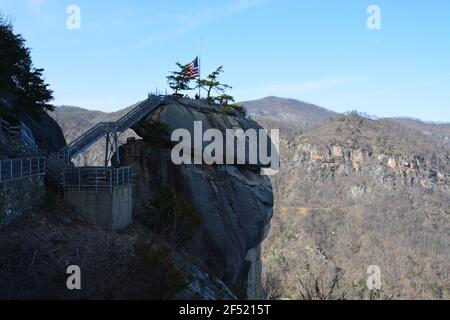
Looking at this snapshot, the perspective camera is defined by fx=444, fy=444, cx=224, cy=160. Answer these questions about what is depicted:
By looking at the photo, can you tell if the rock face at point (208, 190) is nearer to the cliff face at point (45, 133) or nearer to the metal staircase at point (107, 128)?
the metal staircase at point (107, 128)

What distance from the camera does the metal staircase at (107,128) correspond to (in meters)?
24.5

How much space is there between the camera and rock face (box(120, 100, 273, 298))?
29.0 m

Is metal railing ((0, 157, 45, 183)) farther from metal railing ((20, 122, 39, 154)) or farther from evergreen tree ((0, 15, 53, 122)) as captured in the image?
evergreen tree ((0, 15, 53, 122))

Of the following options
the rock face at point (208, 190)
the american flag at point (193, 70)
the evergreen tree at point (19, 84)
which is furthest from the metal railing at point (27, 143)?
the american flag at point (193, 70)

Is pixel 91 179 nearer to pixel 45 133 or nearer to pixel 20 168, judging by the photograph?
pixel 20 168

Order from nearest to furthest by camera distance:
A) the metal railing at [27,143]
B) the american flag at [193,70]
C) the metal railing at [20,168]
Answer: the metal railing at [20,168], the metal railing at [27,143], the american flag at [193,70]

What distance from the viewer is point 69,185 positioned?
21328 millimetres

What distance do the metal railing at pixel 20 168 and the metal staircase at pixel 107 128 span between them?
2.92m

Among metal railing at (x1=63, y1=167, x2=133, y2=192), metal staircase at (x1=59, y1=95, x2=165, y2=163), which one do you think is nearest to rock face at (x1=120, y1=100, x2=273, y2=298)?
metal staircase at (x1=59, y1=95, x2=165, y2=163)

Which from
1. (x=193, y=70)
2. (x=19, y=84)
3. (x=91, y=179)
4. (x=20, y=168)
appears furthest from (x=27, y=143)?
(x=193, y=70)

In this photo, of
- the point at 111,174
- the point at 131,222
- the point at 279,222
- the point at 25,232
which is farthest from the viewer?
the point at 279,222
